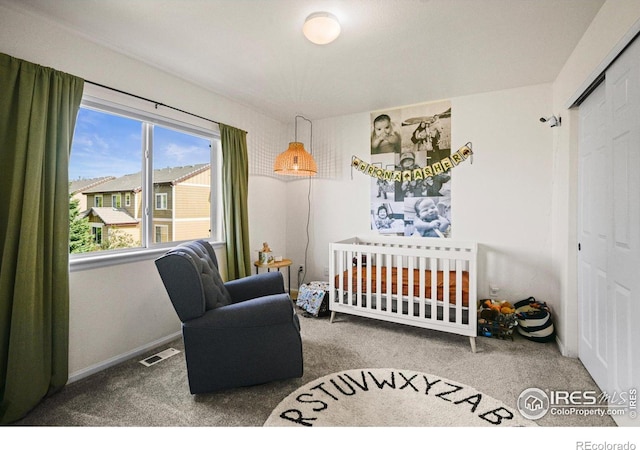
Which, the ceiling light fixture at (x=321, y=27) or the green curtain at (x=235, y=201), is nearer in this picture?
the ceiling light fixture at (x=321, y=27)

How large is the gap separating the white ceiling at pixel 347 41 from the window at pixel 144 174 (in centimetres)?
50

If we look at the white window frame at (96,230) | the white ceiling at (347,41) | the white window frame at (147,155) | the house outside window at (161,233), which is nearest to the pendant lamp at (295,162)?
the white ceiling at (347,41)

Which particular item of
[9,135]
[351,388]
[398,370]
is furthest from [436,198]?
[9,135]

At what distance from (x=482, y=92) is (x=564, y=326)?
2.27m

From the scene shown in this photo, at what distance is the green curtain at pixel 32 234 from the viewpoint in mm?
1713

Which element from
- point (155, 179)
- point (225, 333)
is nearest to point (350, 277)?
point (225, 333)

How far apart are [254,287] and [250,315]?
0.60m

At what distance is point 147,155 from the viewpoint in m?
2.62

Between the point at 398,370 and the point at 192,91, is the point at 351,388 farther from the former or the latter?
the point at 192,91

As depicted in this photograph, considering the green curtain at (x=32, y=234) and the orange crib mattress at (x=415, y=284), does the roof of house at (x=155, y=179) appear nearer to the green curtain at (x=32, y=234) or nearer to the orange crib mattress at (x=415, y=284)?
the green curtain at (x=32, y=234)

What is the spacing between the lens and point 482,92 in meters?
3.09

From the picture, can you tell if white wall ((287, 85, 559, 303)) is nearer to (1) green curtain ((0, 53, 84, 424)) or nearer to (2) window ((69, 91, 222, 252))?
(2) window ((69, 91, 222, 252))
